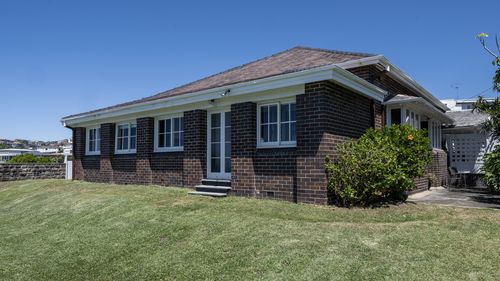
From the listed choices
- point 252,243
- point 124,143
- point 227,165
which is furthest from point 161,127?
point 252,243

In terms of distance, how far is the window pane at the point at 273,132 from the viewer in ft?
32.9

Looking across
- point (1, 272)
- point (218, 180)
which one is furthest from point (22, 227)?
point (218, 180)

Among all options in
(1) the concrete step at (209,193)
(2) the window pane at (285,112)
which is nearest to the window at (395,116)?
(2) the window pane at (285,112)

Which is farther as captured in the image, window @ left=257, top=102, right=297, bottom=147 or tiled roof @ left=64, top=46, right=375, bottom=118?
tiled roof @ left=64, top=46, right=375, bottom=118

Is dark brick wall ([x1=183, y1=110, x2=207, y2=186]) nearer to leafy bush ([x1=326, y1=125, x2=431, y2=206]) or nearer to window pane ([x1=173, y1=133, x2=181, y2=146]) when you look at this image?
window pane ([x1=173, y1=133, x2=181, y2=146])

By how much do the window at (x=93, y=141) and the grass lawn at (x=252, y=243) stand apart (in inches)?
296

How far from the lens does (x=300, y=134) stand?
9.18 m

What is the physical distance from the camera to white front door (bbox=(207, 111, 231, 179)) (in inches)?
454

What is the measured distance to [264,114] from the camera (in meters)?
10.4

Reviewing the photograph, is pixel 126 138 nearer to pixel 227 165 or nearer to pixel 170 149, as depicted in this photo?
pixel 170 149

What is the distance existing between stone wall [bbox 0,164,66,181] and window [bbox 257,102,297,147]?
17461 millimetres

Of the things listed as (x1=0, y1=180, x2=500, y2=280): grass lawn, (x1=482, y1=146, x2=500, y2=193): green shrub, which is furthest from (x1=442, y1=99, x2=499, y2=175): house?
(x1=0, y1=180, x2=500, y2=280): grass lawn

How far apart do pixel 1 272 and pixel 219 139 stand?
651cm

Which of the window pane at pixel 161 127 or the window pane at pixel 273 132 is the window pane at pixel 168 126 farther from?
the window pane at pixel 273 132
